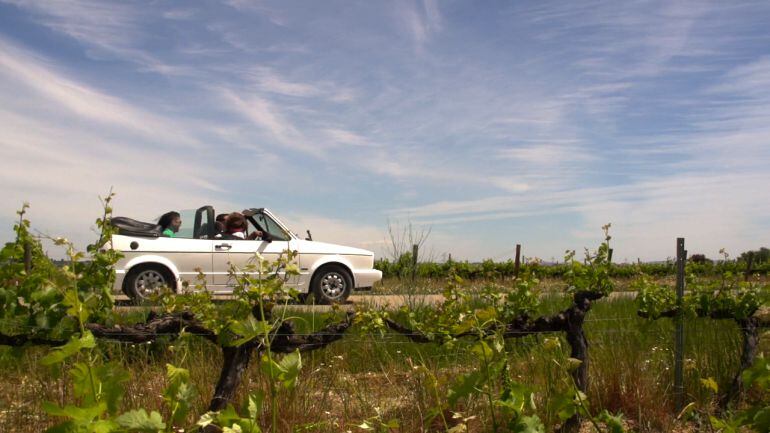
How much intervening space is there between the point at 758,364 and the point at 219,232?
8.92 m

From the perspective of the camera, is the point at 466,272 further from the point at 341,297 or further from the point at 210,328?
the point at 210,328

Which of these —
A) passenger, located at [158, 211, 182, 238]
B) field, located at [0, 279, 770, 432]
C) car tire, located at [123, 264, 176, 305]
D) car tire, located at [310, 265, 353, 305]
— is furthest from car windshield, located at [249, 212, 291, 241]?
field, located at [0, 279, 770, 432]

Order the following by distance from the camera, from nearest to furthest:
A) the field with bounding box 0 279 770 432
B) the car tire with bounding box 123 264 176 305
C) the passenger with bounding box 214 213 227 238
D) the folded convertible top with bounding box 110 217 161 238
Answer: the field with bounding box 0 279 770 432, the car tire with bounding box 123 264 176 305, the folded convertible top with bounding box 110 217 161 238, the passenger with bounding box 214 213 227 238

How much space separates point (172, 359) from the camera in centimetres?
456

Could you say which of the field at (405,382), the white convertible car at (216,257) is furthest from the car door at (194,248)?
the field at (405,382)

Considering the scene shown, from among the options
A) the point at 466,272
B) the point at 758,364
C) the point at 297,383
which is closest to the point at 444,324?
the point at 297,383

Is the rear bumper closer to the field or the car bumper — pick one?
the car bumper

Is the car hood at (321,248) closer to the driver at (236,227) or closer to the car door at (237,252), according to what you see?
the car door at (237,252)

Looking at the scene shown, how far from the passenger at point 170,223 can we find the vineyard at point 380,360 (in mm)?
5594

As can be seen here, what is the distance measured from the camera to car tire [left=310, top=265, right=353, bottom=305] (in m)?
10.4

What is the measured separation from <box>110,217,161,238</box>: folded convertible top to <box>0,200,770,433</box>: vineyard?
533 cm

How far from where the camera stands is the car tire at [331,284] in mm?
10367

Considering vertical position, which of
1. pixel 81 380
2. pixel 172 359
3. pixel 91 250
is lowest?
pixel 172 359

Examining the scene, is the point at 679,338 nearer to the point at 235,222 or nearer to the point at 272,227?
the point at 272,227
